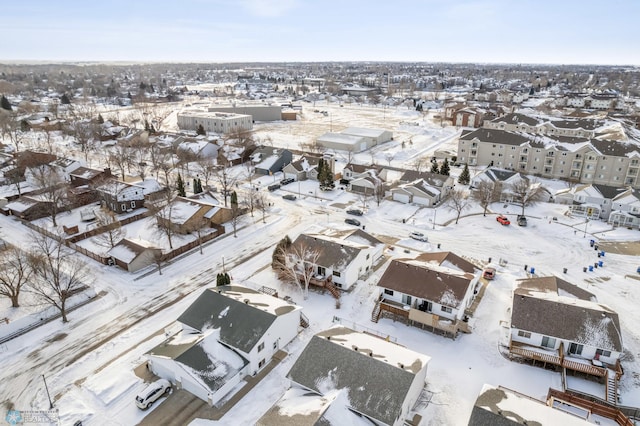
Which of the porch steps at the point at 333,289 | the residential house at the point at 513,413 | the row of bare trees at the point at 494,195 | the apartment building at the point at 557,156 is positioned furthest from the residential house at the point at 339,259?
the apartment building at the point at 557,156

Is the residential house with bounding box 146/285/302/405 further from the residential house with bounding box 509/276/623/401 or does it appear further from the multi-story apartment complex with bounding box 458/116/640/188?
the multi-story apartment complex with bounding box 458/116/640/188

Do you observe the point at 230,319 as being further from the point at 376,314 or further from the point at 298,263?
the point at 376,314

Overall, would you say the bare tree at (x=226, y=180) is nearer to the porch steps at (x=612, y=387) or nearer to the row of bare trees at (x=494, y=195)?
the row of bare trees at (x=494, y=195)

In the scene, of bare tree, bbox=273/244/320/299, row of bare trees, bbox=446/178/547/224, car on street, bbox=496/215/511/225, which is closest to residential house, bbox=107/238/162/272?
bare tree, bbox=273/244/320/299

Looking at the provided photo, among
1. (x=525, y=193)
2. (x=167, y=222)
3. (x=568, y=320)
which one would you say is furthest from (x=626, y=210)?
(x=167, y=222)

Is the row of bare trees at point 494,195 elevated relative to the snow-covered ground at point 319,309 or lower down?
elevated

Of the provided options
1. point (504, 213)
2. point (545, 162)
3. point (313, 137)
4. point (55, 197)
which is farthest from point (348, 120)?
point (55, 197)

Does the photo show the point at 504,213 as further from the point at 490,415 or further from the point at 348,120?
the point at 348,120
